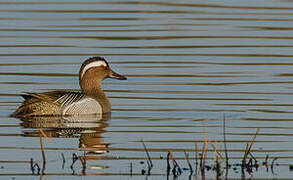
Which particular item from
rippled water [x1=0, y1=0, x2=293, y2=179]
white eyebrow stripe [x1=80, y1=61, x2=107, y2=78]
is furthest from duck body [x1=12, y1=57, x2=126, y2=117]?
Answer: rippled water [x1=0, y1=0, x2=293, y2=179]

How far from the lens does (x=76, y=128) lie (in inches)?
631

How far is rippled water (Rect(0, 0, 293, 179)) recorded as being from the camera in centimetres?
1378

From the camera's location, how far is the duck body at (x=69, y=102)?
17078 mm

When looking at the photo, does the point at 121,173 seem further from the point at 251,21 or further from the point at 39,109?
the point at 251,21

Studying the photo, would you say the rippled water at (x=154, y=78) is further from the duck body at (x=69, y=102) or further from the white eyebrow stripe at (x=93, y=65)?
the white eyebrow stripe at (x=93, y=65)

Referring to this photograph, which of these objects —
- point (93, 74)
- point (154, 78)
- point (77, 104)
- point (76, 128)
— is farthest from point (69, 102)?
point (154, 78)

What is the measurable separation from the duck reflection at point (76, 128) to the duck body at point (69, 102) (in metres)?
0.11

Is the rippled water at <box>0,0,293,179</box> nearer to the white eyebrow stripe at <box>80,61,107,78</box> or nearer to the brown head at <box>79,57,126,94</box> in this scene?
the brown head at <box>79,57,126,94</box>

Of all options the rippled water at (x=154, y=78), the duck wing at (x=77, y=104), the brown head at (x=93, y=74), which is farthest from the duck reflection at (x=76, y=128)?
the brown head at (x=93, y=74)

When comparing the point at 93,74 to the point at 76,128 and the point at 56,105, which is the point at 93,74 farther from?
the point at 76,128

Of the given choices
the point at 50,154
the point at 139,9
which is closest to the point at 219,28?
the point at 139,9

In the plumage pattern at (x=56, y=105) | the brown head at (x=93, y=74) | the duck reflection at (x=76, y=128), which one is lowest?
the duck reflection at (x=76, y=128)

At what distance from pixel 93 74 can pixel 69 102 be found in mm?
1072

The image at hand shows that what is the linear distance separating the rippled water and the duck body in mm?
275
